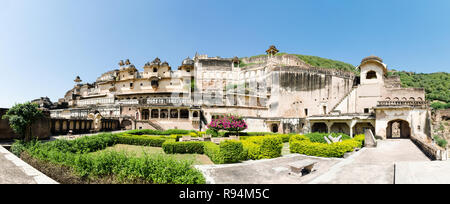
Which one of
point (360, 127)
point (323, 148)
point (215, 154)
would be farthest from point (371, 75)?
point (215, 154)

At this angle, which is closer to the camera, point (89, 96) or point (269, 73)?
point (269, 73)

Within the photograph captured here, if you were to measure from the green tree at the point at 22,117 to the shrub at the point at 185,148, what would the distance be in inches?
411

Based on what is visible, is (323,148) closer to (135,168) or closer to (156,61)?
(135,168)

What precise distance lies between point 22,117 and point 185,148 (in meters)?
12.1

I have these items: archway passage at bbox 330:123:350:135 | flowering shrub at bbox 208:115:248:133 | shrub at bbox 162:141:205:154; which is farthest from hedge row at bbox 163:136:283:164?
archway passage at bbox 330:123:350:135

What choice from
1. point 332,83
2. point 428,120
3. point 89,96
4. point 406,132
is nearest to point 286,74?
point 332,83

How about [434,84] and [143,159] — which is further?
[434,84]

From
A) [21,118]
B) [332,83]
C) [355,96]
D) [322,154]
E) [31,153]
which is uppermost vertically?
[332,83]

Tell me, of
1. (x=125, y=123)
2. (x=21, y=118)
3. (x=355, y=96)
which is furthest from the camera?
(x=125, y=123)

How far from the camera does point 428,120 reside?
62.5 ft

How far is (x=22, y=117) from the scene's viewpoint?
47.3 feet

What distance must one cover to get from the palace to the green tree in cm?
913
